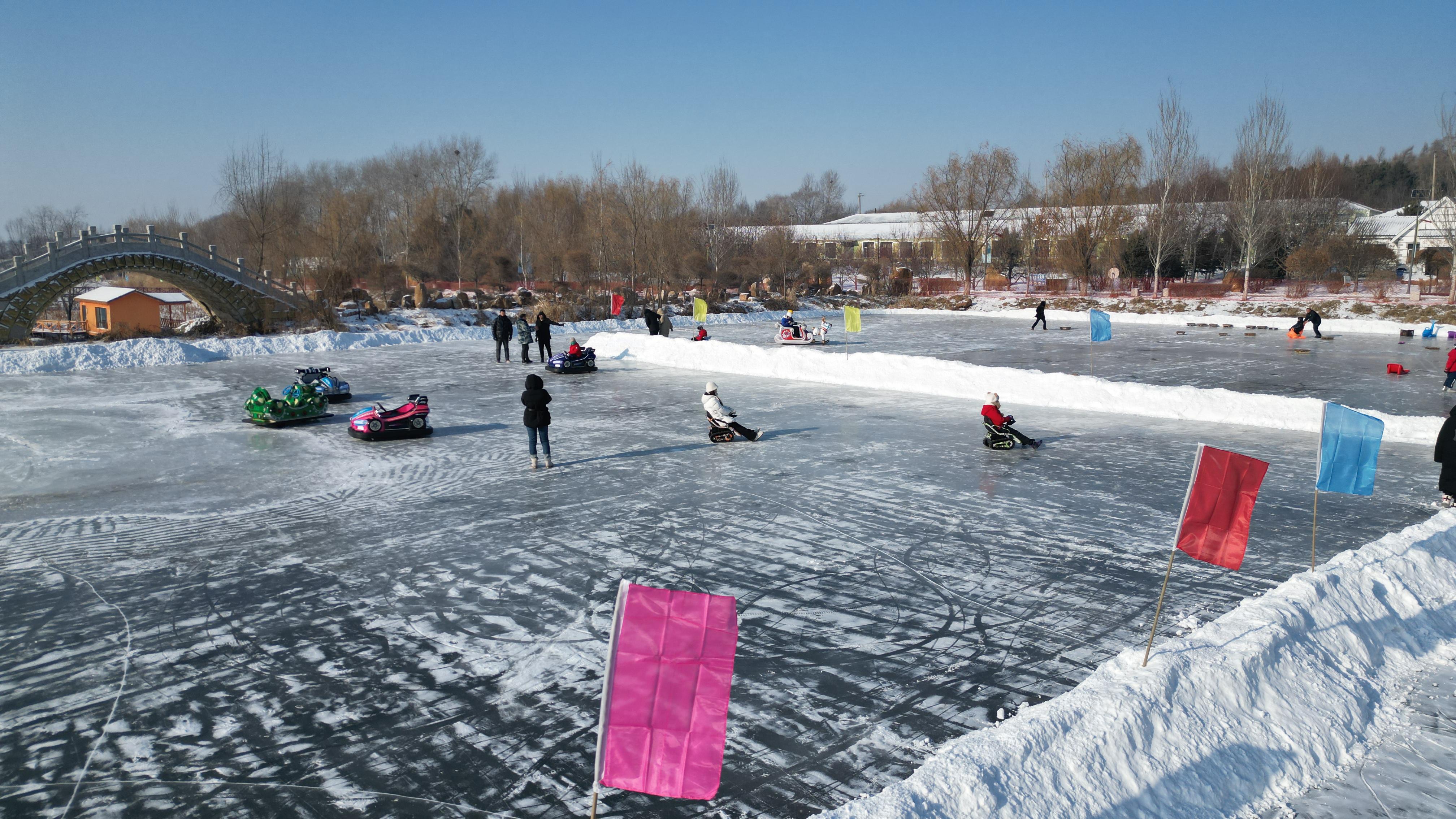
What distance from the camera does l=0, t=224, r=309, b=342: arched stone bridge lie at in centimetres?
2802

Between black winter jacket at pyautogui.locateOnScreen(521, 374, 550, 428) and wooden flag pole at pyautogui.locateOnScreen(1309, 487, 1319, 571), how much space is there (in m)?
8.50

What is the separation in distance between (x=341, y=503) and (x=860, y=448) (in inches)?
288

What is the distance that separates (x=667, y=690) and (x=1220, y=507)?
467 centimetres

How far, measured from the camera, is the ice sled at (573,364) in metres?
22.4

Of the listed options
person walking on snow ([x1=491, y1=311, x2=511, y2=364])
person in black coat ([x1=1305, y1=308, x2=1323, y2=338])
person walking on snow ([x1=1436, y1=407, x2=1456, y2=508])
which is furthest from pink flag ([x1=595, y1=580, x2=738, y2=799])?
person in black coat ([x1=1305, y1=308, x2=1323, y2=338])

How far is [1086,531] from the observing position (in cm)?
883

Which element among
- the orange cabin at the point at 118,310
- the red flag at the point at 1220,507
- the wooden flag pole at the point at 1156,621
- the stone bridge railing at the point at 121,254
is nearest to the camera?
the wooden flag pole at the point at 1156,621

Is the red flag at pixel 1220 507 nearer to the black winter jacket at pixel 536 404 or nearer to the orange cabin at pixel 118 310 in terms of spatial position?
the black winter jacket at pixel 536 404

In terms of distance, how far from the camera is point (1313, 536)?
764 centimetres

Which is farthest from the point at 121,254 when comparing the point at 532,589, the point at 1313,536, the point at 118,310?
the point at 1313,536

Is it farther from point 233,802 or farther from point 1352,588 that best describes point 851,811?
point 1352,588

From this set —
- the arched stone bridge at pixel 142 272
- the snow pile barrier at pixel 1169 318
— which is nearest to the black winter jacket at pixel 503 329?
the arched stone bridge at pixel 142 272

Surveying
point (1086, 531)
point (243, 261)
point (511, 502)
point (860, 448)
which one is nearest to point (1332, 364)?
point (860, 448)

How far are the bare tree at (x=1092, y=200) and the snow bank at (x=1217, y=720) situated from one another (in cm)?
5534
